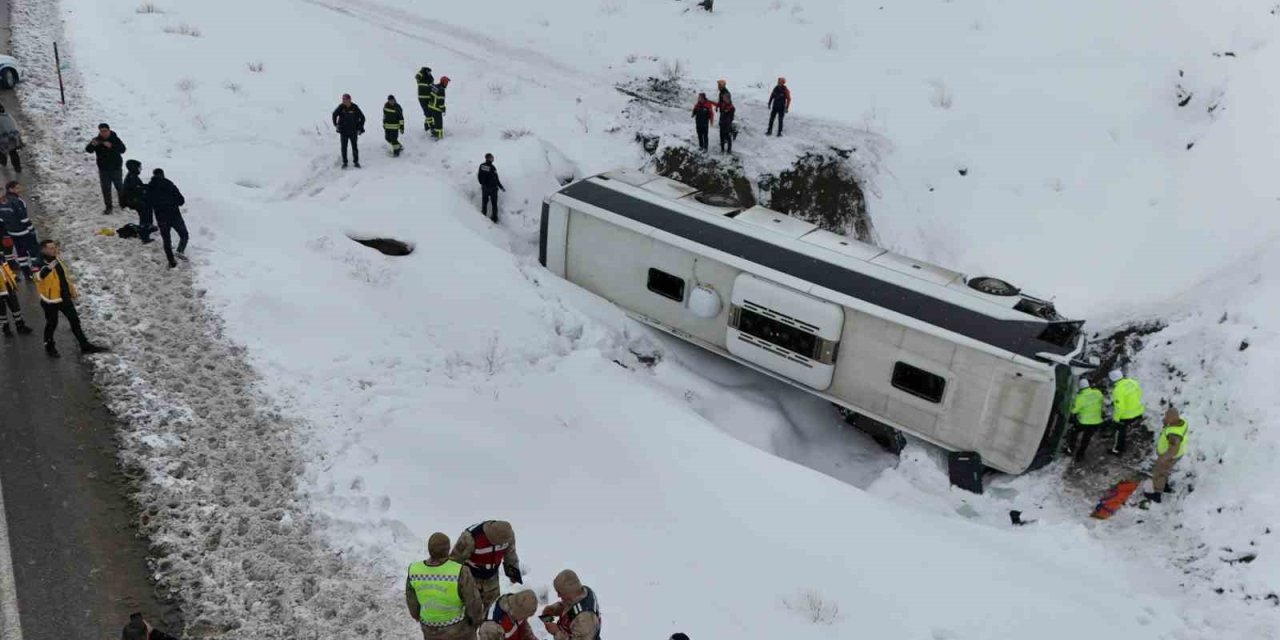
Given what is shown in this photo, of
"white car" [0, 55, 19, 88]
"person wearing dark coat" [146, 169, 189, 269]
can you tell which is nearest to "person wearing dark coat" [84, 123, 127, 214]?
"person wearing dark coat" [146, 169, 189, 269]

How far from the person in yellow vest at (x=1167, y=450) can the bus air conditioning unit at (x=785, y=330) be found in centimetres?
446

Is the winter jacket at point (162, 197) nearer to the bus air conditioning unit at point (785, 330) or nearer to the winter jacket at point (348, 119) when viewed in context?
the winter jacket at point (348, 119)

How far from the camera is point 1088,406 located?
12.9 m

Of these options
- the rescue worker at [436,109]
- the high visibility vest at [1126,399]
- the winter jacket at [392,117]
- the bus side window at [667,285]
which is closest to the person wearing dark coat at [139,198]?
the winter jacket at [392,117]

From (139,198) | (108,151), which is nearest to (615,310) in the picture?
(139,198)

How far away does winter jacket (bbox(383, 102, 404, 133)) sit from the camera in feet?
60.6

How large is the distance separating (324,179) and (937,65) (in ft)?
47.0

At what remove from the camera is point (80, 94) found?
19891 millimetres

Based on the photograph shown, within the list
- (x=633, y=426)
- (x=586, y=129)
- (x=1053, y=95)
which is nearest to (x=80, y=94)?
(x=586, y=129)

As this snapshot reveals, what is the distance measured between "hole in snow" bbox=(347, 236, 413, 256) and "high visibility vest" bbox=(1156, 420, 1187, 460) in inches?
463

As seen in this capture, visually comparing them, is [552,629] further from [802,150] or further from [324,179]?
[802,150]

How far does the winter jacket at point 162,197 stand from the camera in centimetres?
1397

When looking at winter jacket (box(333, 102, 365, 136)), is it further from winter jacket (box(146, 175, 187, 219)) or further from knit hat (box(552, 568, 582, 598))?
knit hat (box(552, 568, 582, 598))

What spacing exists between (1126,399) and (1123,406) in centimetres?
12
